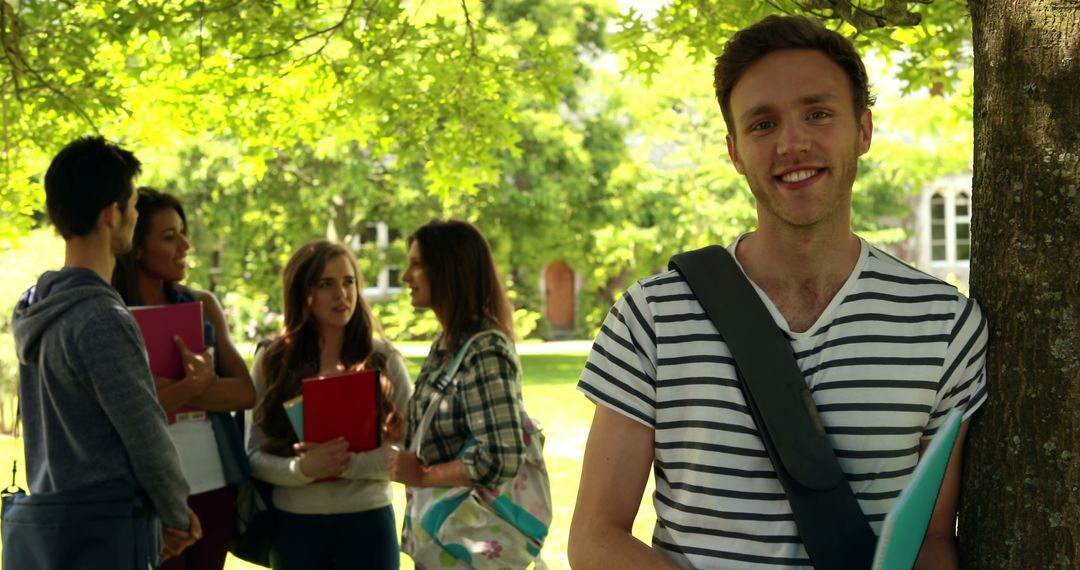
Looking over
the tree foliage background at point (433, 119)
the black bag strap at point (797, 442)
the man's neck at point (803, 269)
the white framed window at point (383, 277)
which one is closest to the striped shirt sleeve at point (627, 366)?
the black bag strap at point (797, 442)

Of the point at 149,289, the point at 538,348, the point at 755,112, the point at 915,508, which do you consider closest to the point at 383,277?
the point at 538,348

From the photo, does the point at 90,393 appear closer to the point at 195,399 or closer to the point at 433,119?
the point at 195,399

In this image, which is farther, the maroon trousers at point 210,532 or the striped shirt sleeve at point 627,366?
the maroon trousers at point 210,532

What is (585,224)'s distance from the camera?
26625mm

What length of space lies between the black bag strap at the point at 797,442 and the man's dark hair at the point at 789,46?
0.44 metres

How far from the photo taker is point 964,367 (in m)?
1.85

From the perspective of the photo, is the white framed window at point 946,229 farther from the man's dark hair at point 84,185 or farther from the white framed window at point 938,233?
the man's dark hair at point 84,185

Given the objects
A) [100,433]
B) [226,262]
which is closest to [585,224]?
[226,262]

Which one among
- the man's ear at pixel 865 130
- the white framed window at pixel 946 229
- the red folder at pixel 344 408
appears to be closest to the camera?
the man's ear at pixel 865 130

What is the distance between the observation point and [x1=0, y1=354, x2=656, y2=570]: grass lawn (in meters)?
7.72

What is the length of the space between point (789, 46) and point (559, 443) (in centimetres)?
1024

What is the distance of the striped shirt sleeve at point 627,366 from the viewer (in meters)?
1.82

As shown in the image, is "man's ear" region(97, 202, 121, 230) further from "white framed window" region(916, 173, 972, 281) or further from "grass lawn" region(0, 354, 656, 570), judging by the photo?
"white framed window" region(916, 173, 972, 281)

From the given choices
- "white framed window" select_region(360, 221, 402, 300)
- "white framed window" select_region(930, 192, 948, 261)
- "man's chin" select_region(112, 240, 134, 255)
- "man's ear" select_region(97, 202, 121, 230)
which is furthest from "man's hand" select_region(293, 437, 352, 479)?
"white framed window" select_region(930, 192, 948, 261)
